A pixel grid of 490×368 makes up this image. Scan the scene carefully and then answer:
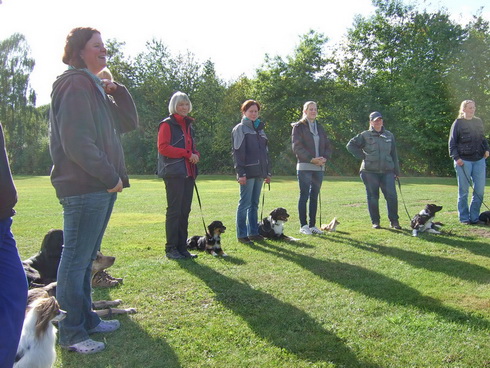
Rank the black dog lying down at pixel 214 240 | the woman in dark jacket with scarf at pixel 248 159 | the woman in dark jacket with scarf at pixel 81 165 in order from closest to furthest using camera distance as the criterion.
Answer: the woman in dark jacket with scarf at pixel 81 165 < the black dog lying down at pixel 214 240 < the woman in dark jacket with scarf at pixel 248 159

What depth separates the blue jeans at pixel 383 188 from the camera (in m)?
8.09

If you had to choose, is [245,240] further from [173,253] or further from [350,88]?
[350,88]

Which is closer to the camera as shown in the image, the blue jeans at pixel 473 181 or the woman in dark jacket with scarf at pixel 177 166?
the woman in dark jacket with scarf at pixel 177 166

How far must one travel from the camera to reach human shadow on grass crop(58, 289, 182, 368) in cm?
294

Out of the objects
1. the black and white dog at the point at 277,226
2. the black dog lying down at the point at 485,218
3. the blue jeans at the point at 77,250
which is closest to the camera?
the blue jeans at the point at 77,250

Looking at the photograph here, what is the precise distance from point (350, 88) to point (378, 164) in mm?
26854

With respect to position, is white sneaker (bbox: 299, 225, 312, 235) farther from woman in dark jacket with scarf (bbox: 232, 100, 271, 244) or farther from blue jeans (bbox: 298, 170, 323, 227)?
woman in dark jacket with scarf (bbox: 232, 100, 271, 244)

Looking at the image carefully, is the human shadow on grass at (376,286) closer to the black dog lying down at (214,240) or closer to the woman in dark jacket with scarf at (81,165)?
the black dog lying down at (214,240)

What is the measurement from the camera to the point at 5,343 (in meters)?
1.85

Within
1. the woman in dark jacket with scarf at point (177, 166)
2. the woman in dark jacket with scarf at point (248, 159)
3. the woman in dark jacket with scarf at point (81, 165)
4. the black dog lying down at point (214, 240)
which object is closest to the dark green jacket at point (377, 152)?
the woman in dark jacket with scarf at point (248, 159)

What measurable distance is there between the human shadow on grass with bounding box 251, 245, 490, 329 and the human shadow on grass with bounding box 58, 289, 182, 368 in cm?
212

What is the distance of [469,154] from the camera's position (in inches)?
331

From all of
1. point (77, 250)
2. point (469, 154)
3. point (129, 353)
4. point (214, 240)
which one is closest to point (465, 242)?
point (469, 154)

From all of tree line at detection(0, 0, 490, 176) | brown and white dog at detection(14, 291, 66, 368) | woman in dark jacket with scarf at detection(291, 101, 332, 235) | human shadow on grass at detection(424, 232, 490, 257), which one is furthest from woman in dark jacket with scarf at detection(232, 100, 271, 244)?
Result: tree line at detection(0, 0, 490, 176)
